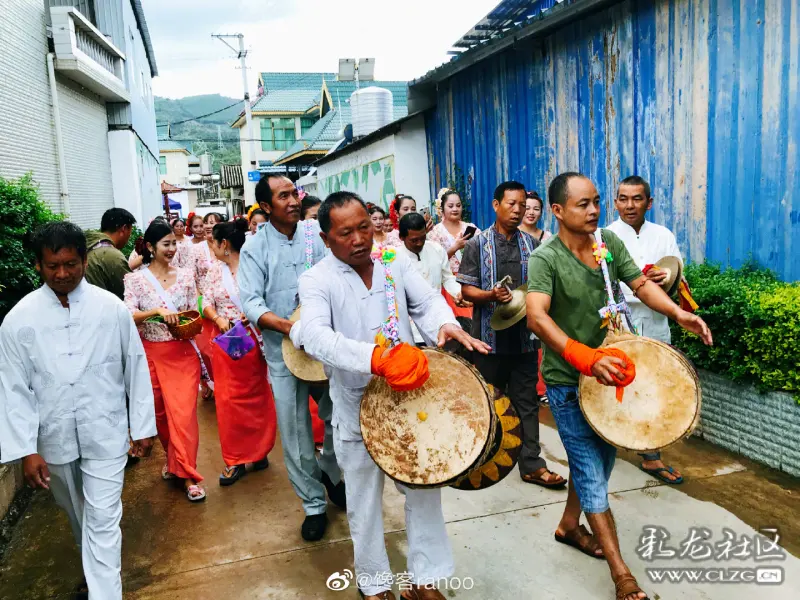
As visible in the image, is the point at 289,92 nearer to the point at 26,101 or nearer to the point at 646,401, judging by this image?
the point at 26,101

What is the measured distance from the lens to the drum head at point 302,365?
3.82 m

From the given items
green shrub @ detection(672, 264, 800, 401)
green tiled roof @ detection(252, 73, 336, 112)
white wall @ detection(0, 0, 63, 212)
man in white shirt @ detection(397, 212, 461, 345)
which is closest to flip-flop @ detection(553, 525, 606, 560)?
green shrub @ detection(672, 264, 800, 401)

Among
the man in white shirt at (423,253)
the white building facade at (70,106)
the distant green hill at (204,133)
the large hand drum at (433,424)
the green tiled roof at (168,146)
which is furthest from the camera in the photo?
the distant green hill at (204,133)

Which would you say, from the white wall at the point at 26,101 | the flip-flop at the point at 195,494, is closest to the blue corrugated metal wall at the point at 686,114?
the flip-flop at the point at 195,494

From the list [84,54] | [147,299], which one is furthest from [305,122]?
[147,299]

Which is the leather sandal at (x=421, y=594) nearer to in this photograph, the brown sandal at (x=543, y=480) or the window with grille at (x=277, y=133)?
the brown sandal at (x=543, y=480)

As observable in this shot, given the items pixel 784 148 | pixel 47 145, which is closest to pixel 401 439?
pixel 784 148

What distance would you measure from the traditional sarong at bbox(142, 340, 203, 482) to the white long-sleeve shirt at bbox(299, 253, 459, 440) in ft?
7.05

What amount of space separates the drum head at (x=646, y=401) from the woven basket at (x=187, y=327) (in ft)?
9.40

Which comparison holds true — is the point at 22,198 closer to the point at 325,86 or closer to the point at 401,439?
the point at 401,439

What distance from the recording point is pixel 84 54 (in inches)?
456

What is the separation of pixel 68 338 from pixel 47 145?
29.7ft

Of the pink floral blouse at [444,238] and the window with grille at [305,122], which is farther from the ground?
the window with grille at [305,122]

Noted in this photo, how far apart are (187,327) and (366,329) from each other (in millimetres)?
2118
